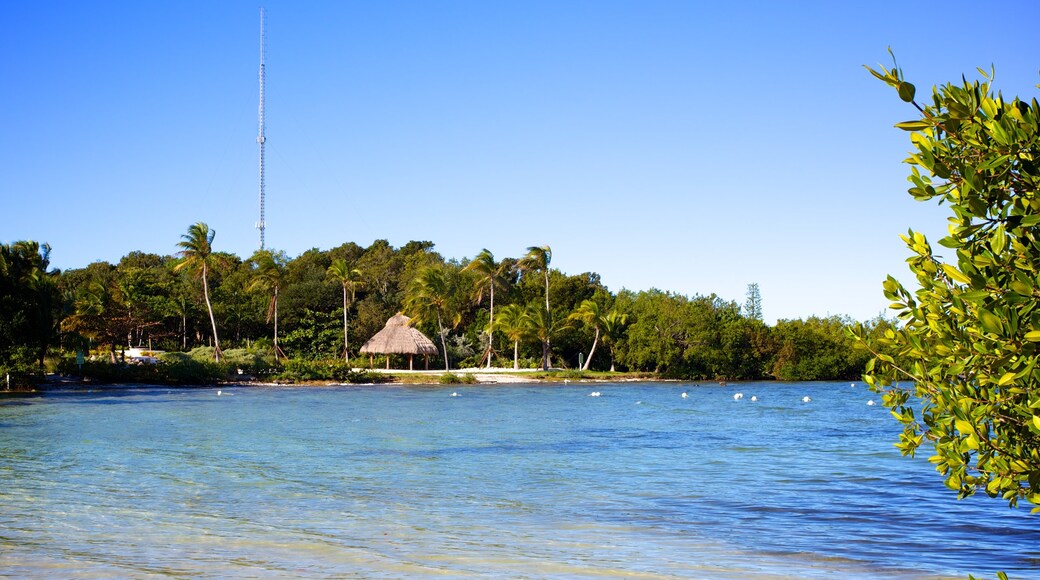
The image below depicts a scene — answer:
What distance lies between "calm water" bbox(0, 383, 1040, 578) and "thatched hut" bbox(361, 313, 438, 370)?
29260mm

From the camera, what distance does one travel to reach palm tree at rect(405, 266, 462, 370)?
55594 millimetres

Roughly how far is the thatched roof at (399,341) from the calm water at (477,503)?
29251mm

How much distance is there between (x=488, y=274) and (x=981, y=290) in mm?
56700

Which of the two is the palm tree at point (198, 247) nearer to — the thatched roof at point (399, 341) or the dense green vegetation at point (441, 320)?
the dense green vegetation at point (441, 320)

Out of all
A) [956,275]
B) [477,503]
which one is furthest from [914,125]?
[477,503]

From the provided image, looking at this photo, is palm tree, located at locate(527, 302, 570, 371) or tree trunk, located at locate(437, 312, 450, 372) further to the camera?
palm tree, located at locate(527, 302, 570, 371)

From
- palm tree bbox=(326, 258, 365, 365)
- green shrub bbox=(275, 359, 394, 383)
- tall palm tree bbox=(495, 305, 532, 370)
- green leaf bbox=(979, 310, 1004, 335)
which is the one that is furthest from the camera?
tall palm tree bbox=(495, 305, 532, 370)

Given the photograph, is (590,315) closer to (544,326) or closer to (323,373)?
(544,326)

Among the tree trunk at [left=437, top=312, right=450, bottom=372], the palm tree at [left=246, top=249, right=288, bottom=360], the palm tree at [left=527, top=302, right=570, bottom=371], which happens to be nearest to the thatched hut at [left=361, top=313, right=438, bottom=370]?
the tree trunk at [left=437, top=312, right=450, bottom=372]

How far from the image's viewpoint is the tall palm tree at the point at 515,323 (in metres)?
56.7

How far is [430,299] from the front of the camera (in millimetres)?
56219

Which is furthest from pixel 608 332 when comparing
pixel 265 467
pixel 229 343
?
pixel 265 467

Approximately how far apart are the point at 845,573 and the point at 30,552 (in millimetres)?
8205

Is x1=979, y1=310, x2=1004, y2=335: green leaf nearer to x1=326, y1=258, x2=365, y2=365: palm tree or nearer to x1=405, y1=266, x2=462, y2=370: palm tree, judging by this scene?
→ x1=405, y1=266, x2=462, y2=370: palm tree
